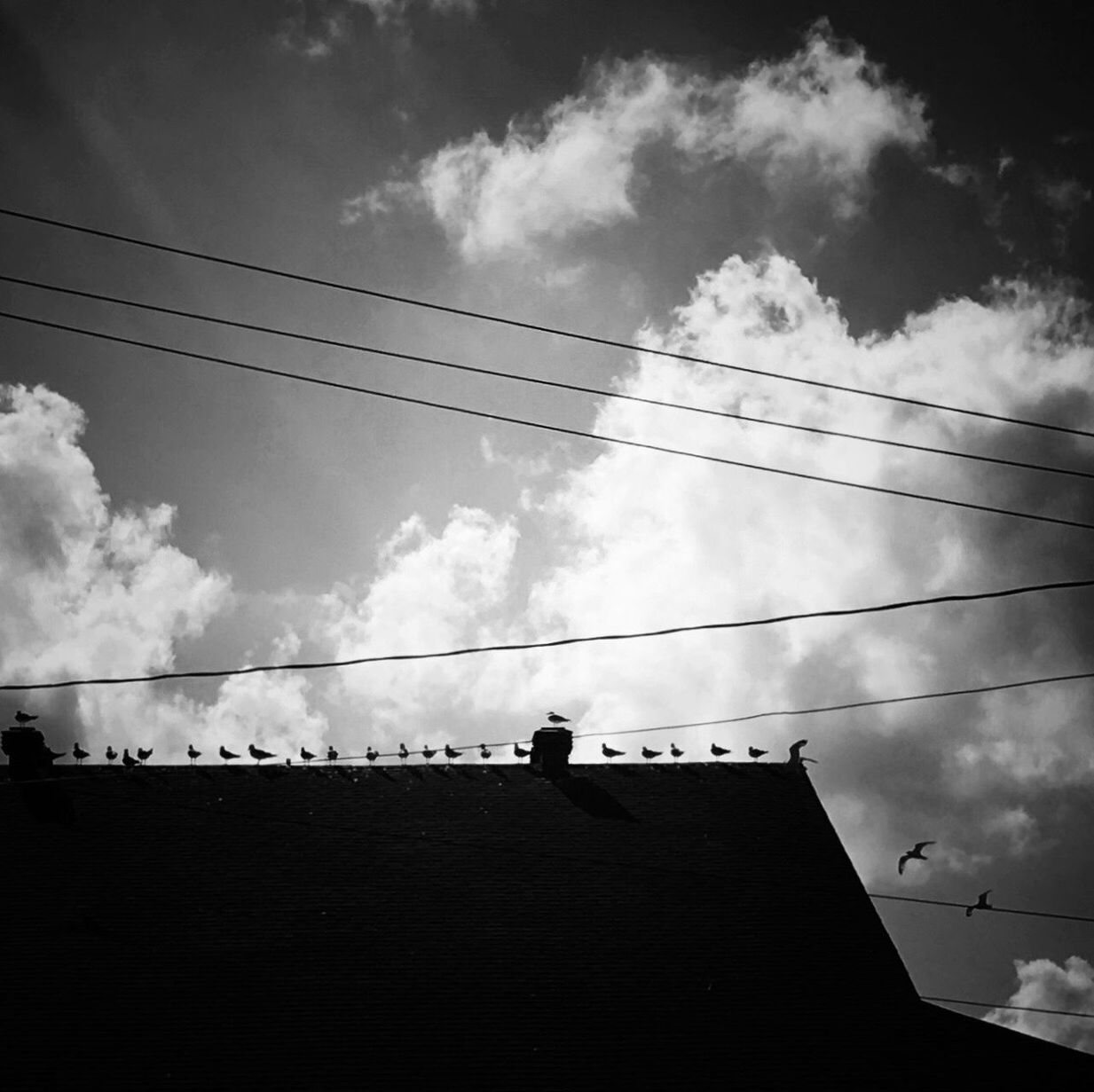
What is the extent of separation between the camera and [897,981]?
36.9 feet

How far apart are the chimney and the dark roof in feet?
1.11

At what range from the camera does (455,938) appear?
11.4m

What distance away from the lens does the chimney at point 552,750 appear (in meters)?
15.0

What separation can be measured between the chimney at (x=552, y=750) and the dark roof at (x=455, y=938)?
34 centimetres

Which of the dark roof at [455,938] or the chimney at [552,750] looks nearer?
the dark roof at [455,938]

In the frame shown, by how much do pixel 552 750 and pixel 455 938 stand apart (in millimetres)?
4312

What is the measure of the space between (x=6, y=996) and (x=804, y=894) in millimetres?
11046

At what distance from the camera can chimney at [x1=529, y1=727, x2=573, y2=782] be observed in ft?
49.2

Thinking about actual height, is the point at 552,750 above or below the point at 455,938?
above

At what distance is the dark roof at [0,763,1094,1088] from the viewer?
32.3 feet

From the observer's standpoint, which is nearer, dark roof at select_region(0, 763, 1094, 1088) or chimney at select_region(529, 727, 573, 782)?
dark roof at select_region(0, 763, 1094, 1088)

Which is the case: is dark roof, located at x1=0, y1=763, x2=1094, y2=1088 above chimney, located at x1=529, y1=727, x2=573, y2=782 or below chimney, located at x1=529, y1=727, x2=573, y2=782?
below

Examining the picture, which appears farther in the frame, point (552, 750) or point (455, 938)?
point (552, 750)

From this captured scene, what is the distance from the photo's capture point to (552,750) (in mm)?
15109
